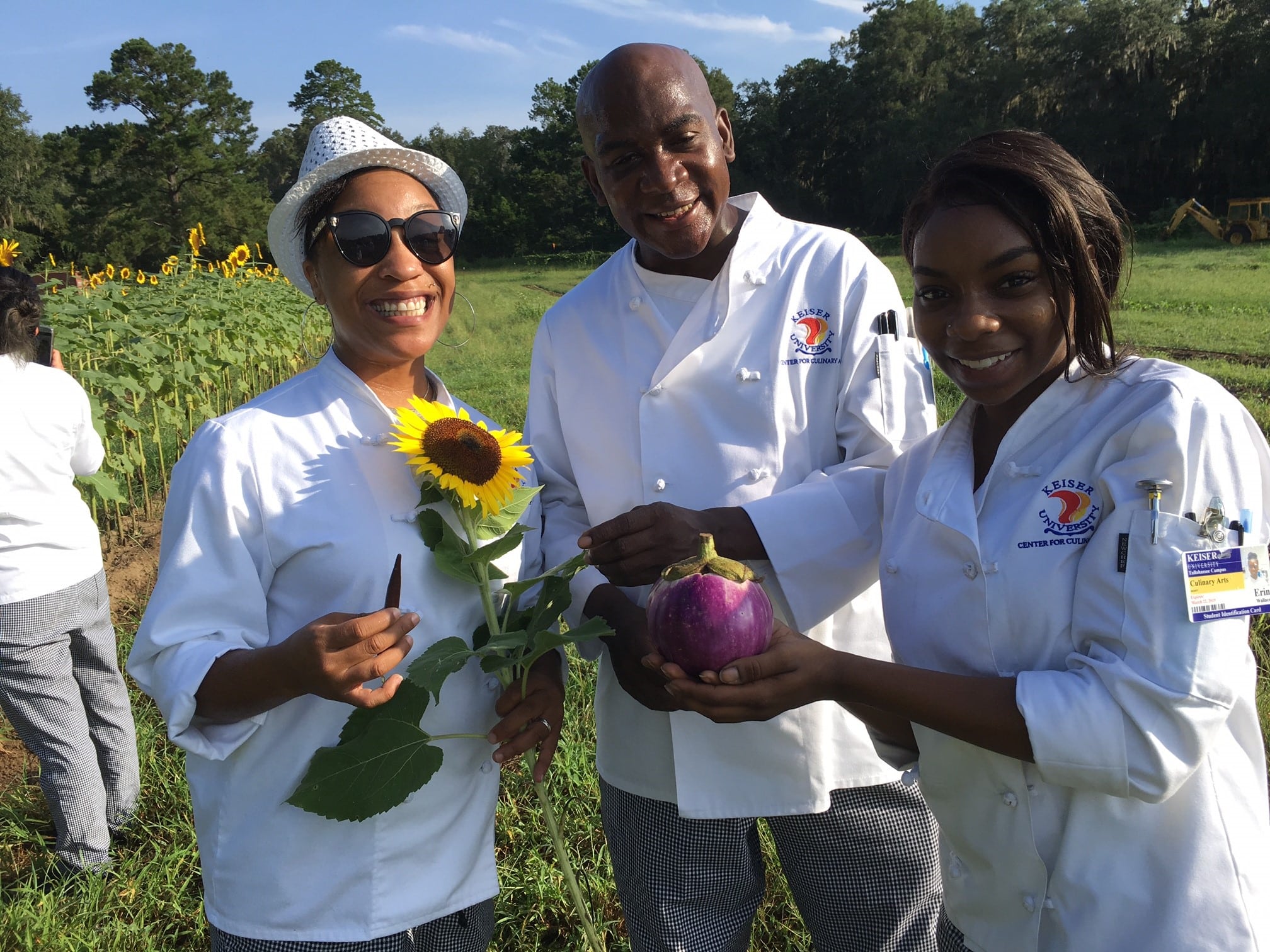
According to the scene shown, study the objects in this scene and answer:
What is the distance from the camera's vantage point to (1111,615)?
1310mm

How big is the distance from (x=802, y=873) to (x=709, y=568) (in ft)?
2.94

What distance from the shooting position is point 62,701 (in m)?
3.50

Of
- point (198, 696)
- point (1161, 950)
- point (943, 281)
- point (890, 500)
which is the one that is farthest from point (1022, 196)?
point (198, 696)

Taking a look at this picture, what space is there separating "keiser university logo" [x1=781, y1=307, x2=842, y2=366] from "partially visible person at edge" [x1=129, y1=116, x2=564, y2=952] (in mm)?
688

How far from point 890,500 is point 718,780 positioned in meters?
0.68

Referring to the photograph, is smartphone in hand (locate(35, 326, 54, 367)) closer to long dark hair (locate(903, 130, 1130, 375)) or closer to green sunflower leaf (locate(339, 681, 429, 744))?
green sunflower leaf (locate(339, 681, 429, 744))

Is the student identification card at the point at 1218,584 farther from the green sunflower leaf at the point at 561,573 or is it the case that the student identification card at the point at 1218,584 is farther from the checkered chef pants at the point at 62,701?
the checkered chef pants at the point at 62,701

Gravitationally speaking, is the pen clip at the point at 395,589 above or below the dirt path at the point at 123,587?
above

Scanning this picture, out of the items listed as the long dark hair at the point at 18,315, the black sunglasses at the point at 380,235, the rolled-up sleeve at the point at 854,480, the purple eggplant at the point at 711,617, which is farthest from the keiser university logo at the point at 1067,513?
the long dark hair at the point at 18,315

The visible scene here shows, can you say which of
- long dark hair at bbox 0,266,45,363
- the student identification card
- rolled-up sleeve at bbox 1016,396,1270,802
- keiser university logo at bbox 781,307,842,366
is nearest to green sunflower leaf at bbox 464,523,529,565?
keiser university logo at bbox 781,307,842,366

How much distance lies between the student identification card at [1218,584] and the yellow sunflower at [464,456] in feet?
3.40

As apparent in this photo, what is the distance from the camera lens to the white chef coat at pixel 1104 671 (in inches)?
49.6

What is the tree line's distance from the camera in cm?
3981

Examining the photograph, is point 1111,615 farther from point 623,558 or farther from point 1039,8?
point 1039,8
